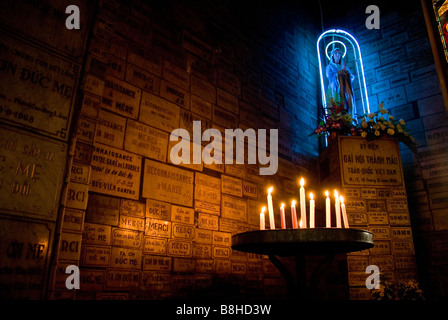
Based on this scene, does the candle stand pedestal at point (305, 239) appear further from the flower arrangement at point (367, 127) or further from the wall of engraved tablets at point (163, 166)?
the flower arrangement at point (367, 127)

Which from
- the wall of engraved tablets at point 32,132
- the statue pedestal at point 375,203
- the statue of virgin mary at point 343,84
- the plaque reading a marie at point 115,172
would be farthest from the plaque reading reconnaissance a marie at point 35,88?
the statue of virgin mary at point 343,84

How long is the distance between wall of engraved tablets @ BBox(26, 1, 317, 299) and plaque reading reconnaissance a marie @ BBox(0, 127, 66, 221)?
0.10m

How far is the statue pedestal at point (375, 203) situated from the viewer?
349 cm

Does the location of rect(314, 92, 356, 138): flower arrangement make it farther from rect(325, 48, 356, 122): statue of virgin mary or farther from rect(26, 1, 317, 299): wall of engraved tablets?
rect(26, 1, 317, 299): wall of engraved tablets

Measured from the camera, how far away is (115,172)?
2.67 metres

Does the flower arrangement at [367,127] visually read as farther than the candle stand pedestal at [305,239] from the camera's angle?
Yes

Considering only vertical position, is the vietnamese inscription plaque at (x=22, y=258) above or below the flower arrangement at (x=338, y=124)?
below

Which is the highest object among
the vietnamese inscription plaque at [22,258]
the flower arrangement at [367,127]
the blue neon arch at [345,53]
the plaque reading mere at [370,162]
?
the blue neon arch at [345,53]

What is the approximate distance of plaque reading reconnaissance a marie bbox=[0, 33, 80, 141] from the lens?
5.32 ft

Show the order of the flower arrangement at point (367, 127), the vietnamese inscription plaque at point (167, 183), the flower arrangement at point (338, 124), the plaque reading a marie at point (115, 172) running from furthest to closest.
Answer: the flower arrangement at point (338, 124) < the flower arrangement at point (367, 127) < the vietnamese inscription plaque at point (167, 183) < the plaque reading a marie at point (115, 172)

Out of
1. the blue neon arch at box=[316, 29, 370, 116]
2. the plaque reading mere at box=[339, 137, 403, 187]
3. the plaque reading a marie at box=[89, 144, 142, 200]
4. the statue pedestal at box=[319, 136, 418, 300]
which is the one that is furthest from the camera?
the blue neon arch at box=[316, 29, 370, 116]

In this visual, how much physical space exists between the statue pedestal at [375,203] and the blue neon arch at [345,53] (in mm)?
1576

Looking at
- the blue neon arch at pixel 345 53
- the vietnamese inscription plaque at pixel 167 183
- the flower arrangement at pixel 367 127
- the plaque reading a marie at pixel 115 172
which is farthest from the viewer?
the blue neon arch at pixel 345 53

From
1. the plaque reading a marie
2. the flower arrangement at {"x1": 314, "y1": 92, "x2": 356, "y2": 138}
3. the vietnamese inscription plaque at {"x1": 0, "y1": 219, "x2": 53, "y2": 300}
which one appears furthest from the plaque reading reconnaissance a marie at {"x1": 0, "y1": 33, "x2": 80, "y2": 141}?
the flower arrangement at {"x1": 314, "y1": 92, "x2": 356, "y2": 138}
